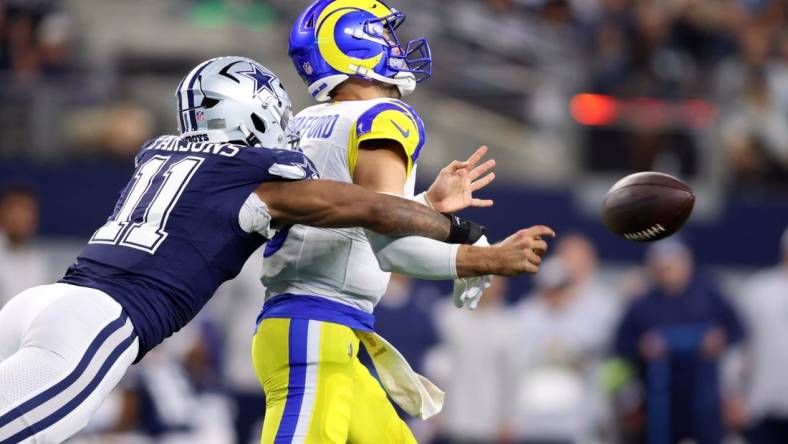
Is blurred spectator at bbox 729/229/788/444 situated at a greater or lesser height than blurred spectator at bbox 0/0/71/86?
lesser

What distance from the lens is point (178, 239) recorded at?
14.5 feet

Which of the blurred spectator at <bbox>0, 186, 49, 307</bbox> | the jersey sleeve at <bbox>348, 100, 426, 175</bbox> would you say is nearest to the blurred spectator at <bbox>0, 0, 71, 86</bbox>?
the blurred spectator at <bbox>0, 186, 49, 307</bbox>

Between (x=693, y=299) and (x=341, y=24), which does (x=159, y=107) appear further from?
(x=341, y=24)

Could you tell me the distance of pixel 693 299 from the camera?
926cm

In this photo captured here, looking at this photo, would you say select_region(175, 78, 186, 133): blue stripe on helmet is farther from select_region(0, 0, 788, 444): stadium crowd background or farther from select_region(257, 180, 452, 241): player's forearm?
select_region(0, 0, 788, 444): stadium crowd background

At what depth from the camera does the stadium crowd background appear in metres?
9.19

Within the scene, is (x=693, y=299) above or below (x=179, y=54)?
below

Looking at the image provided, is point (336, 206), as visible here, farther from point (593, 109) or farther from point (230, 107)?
point (593, 109)

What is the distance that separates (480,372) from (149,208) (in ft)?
17.8

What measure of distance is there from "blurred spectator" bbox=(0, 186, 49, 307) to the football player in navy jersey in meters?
4.29

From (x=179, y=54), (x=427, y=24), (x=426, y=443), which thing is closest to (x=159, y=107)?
(x=179, y=54)

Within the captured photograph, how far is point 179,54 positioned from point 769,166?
214 inches

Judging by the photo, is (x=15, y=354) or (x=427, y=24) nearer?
(x=15, y=354)

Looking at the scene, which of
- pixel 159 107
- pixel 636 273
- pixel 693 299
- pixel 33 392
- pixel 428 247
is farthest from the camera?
pixel 159 107
